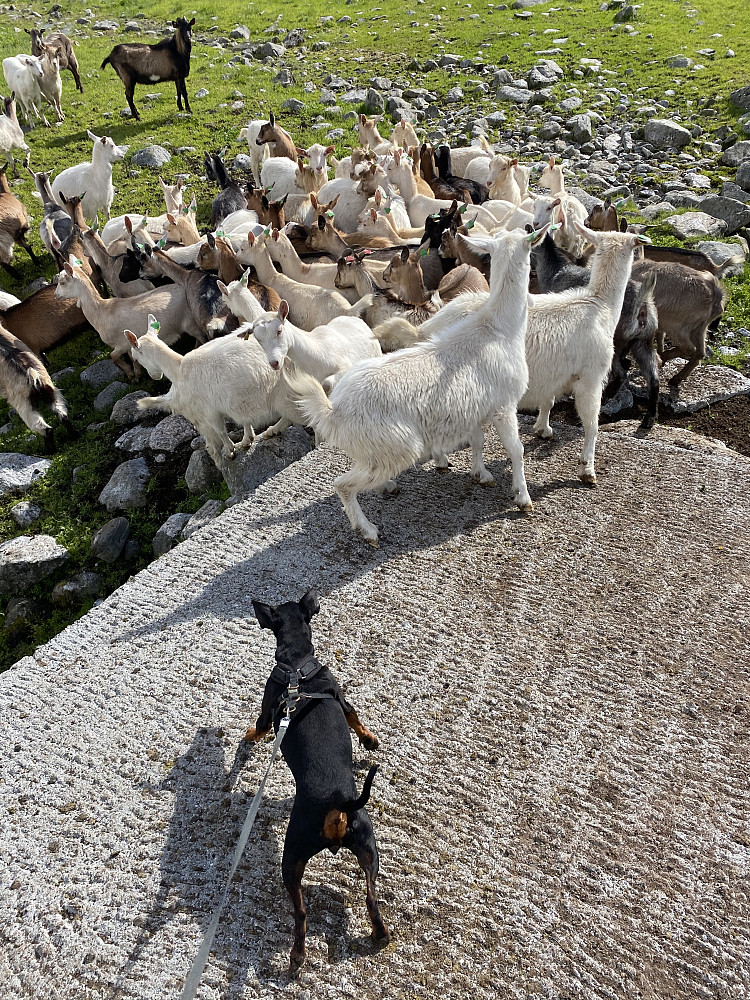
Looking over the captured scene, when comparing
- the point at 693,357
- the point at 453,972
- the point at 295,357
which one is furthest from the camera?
the point at 693,357

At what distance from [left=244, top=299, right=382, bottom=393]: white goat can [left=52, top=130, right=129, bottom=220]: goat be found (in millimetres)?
8124

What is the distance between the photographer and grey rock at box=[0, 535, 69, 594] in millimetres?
7188

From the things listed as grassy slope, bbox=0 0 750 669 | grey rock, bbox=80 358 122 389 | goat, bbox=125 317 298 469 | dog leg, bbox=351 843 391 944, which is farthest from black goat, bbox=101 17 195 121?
dog leg, bbox=351 843 391 944

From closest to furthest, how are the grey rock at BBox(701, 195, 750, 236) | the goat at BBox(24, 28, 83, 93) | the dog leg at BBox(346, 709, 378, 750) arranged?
the dog leg at BBox(346, 709, 378, 750), the grey rock at BBox(701, 195, 750, 236), the goat at BBox(24, 28, 83, 93)

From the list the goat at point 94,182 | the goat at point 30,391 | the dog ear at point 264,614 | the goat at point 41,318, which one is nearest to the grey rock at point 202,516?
the dog ear at point 264,614

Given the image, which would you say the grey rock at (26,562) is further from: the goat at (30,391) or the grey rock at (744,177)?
the grey rock at (744,177)

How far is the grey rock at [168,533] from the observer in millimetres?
6844

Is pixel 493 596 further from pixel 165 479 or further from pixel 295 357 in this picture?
pixel 165 479

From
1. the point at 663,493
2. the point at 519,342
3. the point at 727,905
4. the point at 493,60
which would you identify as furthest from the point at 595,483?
the point at 493,60

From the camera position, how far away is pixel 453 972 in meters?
3.03

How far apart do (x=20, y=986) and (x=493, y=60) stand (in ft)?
66.6

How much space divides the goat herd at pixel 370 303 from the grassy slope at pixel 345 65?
1.10 m

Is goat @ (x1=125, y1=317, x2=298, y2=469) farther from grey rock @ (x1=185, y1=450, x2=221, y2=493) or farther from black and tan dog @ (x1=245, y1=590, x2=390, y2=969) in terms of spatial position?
black and tan dog @ (x1=245, y1=590, x2=390, y2=969)

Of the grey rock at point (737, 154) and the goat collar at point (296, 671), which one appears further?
the grey rock at point (737, 154)
